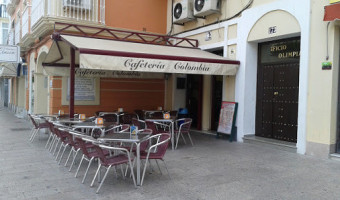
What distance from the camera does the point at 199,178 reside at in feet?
16.9

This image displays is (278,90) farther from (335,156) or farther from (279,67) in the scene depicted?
(335,156)

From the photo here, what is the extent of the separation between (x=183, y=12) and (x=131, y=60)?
5.10 meters

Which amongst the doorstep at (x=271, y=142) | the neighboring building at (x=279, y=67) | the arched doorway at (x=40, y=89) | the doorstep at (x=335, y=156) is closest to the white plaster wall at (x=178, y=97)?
the neighboring building at (x=279, y=67)

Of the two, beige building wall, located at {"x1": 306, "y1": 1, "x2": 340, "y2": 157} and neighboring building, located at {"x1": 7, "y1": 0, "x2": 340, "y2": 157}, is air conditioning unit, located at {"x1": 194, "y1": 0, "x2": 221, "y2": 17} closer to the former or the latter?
neighboring building, located at {"x1": 7, "y1": 0, "x2": 340, "y2": 157}

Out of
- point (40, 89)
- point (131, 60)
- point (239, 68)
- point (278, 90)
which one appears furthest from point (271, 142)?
point (40, 89)

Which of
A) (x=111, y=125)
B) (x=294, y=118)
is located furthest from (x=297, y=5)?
(x=111, y=125)

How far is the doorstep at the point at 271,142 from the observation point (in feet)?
24.5

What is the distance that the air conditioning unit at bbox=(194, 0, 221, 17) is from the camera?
31.8 ft

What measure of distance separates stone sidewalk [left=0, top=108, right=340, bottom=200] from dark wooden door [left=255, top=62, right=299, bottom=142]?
3.57ft

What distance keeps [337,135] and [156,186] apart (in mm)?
4534

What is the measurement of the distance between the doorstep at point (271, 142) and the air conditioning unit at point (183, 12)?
492 centimetres

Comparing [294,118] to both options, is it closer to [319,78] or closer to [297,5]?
[319,78]

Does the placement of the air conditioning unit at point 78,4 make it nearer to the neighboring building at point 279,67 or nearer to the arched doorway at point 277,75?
the neighboring building at point 279,67

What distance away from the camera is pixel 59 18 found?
9.77m
